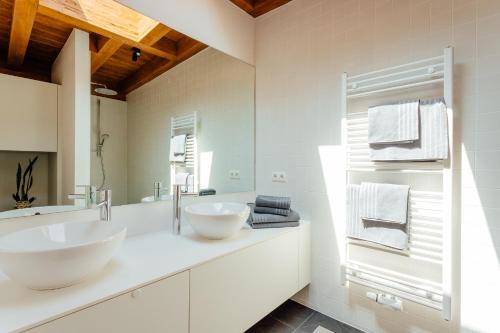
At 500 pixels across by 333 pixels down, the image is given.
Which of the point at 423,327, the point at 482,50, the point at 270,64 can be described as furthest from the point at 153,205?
the point at 482,50

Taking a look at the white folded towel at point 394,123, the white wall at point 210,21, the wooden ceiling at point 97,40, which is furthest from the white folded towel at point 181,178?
the white folded towel at point 394,123

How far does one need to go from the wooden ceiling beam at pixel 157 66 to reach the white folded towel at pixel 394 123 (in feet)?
4.07

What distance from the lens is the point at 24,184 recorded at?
46.6 inches

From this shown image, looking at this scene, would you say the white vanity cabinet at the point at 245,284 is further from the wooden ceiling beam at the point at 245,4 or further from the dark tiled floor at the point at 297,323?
the wooden ceiling beam at the point at 245,4

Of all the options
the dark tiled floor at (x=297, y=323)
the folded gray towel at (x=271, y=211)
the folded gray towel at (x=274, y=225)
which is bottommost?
the dark tiled floor at (x=297, y=323)

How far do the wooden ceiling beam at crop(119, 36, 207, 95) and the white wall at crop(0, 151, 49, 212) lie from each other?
56 centimetres

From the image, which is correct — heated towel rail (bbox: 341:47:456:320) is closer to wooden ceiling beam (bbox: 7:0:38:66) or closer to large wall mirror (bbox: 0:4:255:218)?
large wall mirror (bbox: 0:4:255:218)

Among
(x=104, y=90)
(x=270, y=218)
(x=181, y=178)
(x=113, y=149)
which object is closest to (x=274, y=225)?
(x=270, y=218)

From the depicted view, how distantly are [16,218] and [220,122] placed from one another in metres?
1.35

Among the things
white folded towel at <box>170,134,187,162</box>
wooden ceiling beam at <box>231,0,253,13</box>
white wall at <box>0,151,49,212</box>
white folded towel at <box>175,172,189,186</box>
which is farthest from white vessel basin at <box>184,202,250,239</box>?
wooden ceiling beam at <box>231,0,253,13</box>

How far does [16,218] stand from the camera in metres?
1.13

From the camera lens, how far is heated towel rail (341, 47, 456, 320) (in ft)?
4.26

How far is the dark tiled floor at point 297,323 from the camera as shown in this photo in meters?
1.68

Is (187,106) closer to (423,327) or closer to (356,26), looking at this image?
(356,26)
